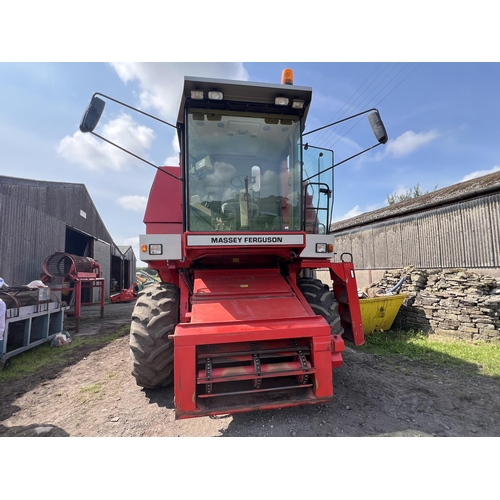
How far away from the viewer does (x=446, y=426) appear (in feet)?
9.69

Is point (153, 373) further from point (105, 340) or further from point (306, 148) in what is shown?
point (105, 340)

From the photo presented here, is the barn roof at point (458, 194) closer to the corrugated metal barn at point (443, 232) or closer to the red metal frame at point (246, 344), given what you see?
the corrugated metal barn at point (443, 232)

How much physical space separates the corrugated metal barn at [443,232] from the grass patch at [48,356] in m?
10.0

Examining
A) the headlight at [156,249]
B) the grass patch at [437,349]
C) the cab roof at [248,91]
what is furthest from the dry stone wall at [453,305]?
the headlight at [156,249]

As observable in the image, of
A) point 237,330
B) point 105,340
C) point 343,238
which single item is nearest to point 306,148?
point 237,330

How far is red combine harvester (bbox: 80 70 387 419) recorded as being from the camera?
267cm

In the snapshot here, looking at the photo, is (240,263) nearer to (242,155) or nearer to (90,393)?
(242,155)

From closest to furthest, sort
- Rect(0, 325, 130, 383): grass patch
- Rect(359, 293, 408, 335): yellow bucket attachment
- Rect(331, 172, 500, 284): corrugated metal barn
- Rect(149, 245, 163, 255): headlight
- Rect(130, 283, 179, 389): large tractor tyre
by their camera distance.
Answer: Rect(130, 283, 179, 389): large tractor tyre → Rect(149, 245, 163, 255): headlight → Rect(0, 325, 130, 383): grass patch → Rect(359, 293, 408, 335): yellow bucket attachment → Rect(331, 172, 500, 284): corrugated metal barn

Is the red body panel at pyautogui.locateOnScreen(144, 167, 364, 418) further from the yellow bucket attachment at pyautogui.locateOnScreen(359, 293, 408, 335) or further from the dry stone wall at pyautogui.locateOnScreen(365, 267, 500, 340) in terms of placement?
the dry stone wall at pyautogui.locateOnScreen(365, 267, 500, 340)

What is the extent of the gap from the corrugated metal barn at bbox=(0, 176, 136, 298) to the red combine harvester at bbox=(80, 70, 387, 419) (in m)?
8.00

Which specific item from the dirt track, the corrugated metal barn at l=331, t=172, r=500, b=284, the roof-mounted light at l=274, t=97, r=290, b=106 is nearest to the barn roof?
the corrugated metal barn at l=331, t=172, r=500, b=284

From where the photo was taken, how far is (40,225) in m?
10.5

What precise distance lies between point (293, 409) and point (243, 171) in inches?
106

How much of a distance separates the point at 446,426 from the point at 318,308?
5.51ft
